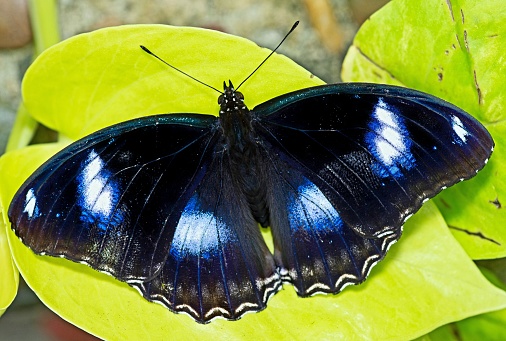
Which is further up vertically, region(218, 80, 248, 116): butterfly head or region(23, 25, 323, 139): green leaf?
region(23, 25, 323, 139): green leaf

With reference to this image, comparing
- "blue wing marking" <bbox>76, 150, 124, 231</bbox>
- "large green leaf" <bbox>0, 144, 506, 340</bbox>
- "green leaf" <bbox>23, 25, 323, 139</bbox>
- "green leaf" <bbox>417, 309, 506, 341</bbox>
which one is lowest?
"green leaf" <bbox>417, 309, 506, 341</bbox>

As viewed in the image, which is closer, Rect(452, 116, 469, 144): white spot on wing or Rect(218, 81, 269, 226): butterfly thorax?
Rect(452, 116, 469, 144): white spot on wing

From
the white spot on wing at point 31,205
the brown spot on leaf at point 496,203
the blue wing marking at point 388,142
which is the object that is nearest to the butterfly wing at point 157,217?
the white spot on wing at point 31,205

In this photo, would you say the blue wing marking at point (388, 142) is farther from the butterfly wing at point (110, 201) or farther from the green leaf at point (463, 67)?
the butterfly wing at point (110, 201)

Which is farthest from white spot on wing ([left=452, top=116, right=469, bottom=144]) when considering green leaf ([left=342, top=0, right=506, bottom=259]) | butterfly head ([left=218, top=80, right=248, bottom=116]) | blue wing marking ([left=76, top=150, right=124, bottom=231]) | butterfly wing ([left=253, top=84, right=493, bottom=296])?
blue wing marking ([left=76, top=150, right=124, bottom=231])

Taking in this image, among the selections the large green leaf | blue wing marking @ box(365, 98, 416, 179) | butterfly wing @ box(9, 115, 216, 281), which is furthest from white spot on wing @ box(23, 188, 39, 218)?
blue wing marking @ box(365, 98, 416, 179)

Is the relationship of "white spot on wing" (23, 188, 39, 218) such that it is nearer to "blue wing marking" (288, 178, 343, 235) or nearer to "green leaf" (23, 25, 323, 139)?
"green leaf" (23, 25, 323, 139)

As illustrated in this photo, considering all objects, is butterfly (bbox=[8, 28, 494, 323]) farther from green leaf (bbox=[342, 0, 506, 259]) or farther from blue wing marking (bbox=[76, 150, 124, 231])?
green leaf (bbox=[342, 0, 506, 259])

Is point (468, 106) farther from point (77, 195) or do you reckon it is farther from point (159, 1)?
point (159, 1)
